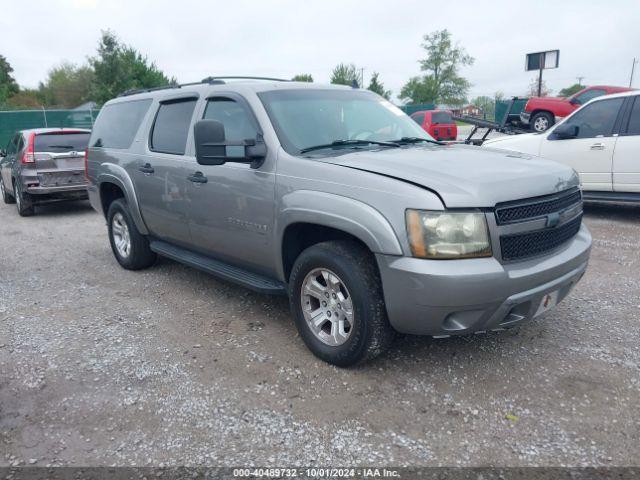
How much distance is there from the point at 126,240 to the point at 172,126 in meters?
1.63

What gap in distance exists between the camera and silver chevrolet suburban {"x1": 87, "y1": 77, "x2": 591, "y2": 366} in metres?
2.78

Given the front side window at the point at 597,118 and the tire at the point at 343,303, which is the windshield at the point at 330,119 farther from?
the front side window at the point at 597,118

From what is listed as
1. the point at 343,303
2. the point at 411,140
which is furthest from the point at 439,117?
the point at 343,303

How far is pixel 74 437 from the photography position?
8.96ft

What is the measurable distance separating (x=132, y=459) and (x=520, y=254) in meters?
2.38

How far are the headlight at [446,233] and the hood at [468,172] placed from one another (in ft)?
0.26

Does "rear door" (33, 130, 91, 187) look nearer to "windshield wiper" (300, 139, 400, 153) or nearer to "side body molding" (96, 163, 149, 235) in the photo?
"side body molding" (96, 163, 149, 235)

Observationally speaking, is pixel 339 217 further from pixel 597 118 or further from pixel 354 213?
pixel 597 118

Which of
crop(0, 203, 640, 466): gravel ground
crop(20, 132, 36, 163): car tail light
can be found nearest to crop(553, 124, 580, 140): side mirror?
crop(0, 203, 640, 466): gravel ground

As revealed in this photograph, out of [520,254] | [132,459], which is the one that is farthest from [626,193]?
[132,459]

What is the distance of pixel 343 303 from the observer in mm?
3205

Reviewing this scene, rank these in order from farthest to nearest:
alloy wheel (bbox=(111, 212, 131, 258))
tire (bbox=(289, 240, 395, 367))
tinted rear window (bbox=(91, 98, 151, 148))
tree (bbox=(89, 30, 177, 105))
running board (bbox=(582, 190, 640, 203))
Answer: tree (bbox=(89, 30, 177, 105)) < running board (bbox=(582, 190, 640, 203)) < alloy wheel (bbox=(111, 212, 131, 258)) < tinted rear window (bbox=(91, 98, 151, 148)) < tire (bbox=(289, 240, 395, 367))

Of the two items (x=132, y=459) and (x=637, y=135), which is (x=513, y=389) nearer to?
(x=132, y=459)

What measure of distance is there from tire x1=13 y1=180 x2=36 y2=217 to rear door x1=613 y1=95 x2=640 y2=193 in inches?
379
